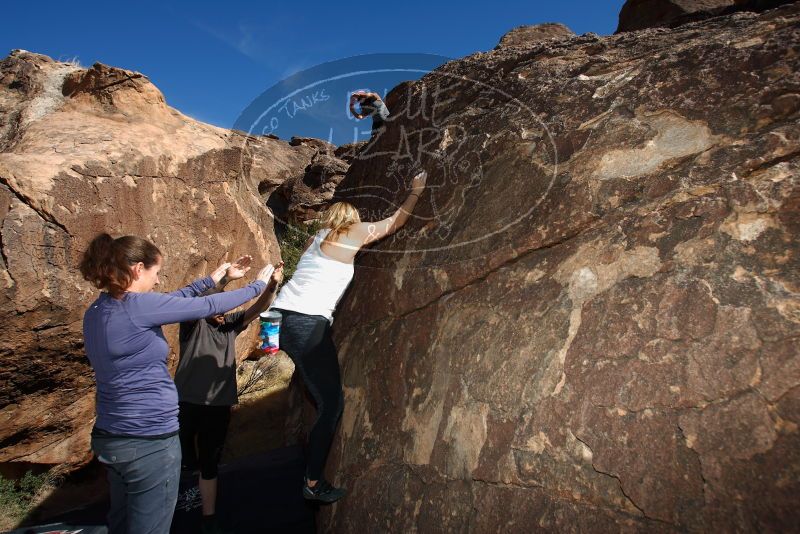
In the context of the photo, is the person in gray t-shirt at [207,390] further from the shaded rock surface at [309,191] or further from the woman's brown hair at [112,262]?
the shaded rock surface at [309,191]

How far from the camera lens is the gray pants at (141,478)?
164cm

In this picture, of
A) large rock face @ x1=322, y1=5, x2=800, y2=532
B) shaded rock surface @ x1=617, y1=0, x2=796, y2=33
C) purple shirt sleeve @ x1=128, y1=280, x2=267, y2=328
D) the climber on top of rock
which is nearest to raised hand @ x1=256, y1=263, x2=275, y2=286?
purple shirt sleeve @ x1=128, y1=280, x2=267, y2=328

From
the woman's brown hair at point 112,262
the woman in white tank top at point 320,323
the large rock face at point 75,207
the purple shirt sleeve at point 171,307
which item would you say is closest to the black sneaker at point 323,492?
the woman in white tank top at point 320,323

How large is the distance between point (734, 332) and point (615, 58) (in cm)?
158

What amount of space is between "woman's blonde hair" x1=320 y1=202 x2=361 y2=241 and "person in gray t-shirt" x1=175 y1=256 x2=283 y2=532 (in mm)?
408

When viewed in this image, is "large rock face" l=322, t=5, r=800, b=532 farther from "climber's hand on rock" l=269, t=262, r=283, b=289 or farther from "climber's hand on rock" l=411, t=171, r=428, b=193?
"climber's hand on rock" l=269, t=262, r=283, b=289

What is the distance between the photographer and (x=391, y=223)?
247cm

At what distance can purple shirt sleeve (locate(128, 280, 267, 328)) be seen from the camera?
5.51 feet

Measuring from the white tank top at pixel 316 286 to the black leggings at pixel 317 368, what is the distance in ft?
0.12

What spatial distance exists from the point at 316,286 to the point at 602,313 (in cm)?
119

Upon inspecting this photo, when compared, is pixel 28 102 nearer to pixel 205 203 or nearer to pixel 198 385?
pixel 205 203

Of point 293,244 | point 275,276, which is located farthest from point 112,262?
point 293,244

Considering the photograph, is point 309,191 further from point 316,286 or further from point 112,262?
point 112,262

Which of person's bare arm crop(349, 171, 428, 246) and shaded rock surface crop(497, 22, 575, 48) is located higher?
shaded rock surface crop(497, 22, 575, 48)
